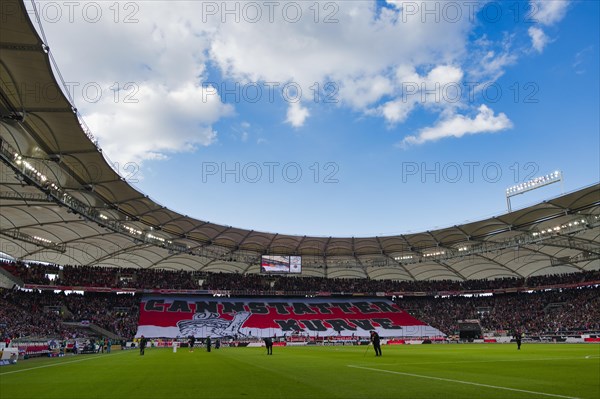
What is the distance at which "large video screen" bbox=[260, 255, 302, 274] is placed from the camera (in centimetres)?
6234

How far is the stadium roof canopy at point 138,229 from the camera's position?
24.0 m

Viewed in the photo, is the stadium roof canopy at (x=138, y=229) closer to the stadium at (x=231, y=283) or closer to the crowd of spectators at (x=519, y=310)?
the stadium at (x=231, y=283)

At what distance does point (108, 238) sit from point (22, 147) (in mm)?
24839

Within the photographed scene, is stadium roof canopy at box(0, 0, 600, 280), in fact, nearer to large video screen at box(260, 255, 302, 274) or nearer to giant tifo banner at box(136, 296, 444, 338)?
large video screen at box(260, 255, 302, 274)

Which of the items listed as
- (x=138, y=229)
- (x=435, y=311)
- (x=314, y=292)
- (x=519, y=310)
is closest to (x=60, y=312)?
(x=138, y=229)

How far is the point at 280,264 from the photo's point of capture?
63219mm

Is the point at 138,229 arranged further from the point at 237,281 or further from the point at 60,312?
the point at 237,281

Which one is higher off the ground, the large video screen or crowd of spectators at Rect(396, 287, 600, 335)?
the large video screen

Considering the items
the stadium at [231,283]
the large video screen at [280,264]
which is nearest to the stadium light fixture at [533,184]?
the stadium at [231,283]

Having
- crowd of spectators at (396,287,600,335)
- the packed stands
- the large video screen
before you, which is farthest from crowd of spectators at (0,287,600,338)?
the large video screen

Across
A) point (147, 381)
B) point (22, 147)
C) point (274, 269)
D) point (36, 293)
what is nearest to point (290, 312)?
point (274, 269)

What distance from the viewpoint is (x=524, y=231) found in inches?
2062

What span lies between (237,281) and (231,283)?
127 centimetres

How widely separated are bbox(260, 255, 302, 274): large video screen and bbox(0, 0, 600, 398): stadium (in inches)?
9.4
